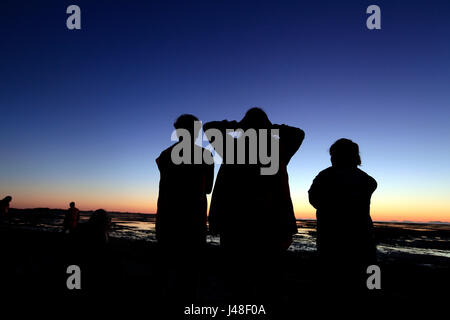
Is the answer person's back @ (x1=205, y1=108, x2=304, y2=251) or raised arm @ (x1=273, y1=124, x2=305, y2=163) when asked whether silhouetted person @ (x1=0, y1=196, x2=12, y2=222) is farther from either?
raised arm @ (x1=273, y1=124, x2=305, y2=163)

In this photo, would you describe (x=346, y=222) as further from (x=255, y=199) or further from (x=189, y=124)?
(x=189, y=124)

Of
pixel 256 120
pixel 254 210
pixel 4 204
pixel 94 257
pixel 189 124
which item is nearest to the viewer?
pixel 254 210

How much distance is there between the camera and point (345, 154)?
2.76 metres

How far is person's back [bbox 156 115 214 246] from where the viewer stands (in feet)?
7.98

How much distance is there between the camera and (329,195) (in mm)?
2691

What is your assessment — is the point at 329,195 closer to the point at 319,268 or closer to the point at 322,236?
the point at 322,236

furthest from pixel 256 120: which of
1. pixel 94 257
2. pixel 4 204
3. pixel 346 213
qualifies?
pixel 4 204

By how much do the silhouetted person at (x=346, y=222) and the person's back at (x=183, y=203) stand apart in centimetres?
139

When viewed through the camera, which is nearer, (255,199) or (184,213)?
(255,199)

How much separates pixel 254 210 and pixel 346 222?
4.06 ft

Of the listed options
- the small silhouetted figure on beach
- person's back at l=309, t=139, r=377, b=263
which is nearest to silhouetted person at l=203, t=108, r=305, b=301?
person's back at l=309, t=139, r=377, b=263
